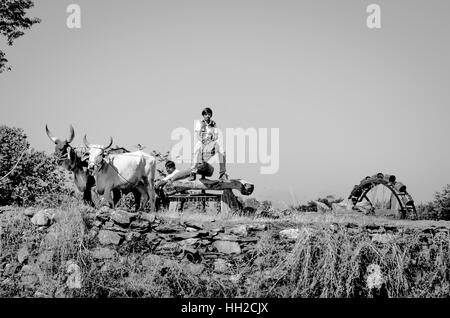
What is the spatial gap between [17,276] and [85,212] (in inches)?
62.0

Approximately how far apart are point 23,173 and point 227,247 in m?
9.42

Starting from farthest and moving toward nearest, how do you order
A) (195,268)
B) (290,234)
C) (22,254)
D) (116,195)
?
(116,195), (22,254), (290,234), (195,268)

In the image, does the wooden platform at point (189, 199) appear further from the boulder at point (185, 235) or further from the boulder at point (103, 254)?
the boulder at point (103, 254)

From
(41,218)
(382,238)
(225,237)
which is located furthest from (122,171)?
(382,238)

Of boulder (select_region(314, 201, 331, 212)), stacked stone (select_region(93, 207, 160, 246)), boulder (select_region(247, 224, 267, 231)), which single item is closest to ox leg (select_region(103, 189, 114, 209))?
stacked stone (select_region(93, 207, 160, 246))

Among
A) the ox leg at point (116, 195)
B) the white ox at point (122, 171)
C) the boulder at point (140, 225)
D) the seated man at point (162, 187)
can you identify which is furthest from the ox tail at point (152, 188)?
the boulder at point (140, 225)

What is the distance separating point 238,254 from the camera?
7.36 m

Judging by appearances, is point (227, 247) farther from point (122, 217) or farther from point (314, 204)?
point (314, 204)

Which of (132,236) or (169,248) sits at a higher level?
(132,236)

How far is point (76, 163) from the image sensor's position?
31.7 feet

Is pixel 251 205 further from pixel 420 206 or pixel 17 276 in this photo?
pixel 420 206

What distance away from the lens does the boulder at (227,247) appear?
24.1 ft
